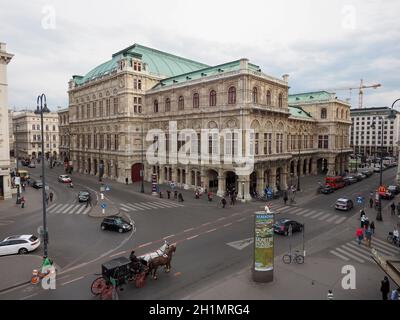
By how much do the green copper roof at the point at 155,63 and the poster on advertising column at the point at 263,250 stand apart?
153ft

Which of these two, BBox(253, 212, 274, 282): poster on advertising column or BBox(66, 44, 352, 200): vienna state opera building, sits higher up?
BBox(66, 44, 352, 200): vienna state opera building

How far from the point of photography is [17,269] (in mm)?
18281

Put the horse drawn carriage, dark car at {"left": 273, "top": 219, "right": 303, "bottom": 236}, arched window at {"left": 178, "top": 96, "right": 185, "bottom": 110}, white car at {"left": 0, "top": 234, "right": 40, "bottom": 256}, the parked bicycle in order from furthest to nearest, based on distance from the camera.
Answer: arched window at {"left": 178, "top": 96, "right": 185, "bottom": 110}
dark car at {"left": 273, "top": 219, "right": 303, "bottom": 236}
white car at {"left": 0, "top": 234, "right": 40, "bottom": 256}
the parked bicycle
the horse drawn carriage

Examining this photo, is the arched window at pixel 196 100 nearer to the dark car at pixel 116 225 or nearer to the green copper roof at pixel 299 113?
the dark car at pixel 116 225

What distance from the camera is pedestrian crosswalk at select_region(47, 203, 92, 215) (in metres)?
34.1

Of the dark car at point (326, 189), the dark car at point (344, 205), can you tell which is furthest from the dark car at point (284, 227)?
the dark car at point (326, 189)

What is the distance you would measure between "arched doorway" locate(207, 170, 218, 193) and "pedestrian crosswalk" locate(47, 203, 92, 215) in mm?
18445

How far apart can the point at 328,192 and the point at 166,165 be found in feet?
93.0

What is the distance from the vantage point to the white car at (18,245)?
68.2ft

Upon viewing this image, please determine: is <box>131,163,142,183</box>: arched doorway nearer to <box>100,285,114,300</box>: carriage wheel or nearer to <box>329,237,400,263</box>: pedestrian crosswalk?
<box>329,237,400,263</box>: pedestrian crosswalk

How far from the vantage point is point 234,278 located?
17.0 metres

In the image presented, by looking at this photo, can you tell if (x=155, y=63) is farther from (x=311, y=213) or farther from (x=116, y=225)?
(x=311, y=213)

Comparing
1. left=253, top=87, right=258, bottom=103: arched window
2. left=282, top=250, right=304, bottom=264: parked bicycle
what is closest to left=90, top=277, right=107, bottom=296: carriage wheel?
left=282, top=250, right=304, bottom=264: parked bicycle
